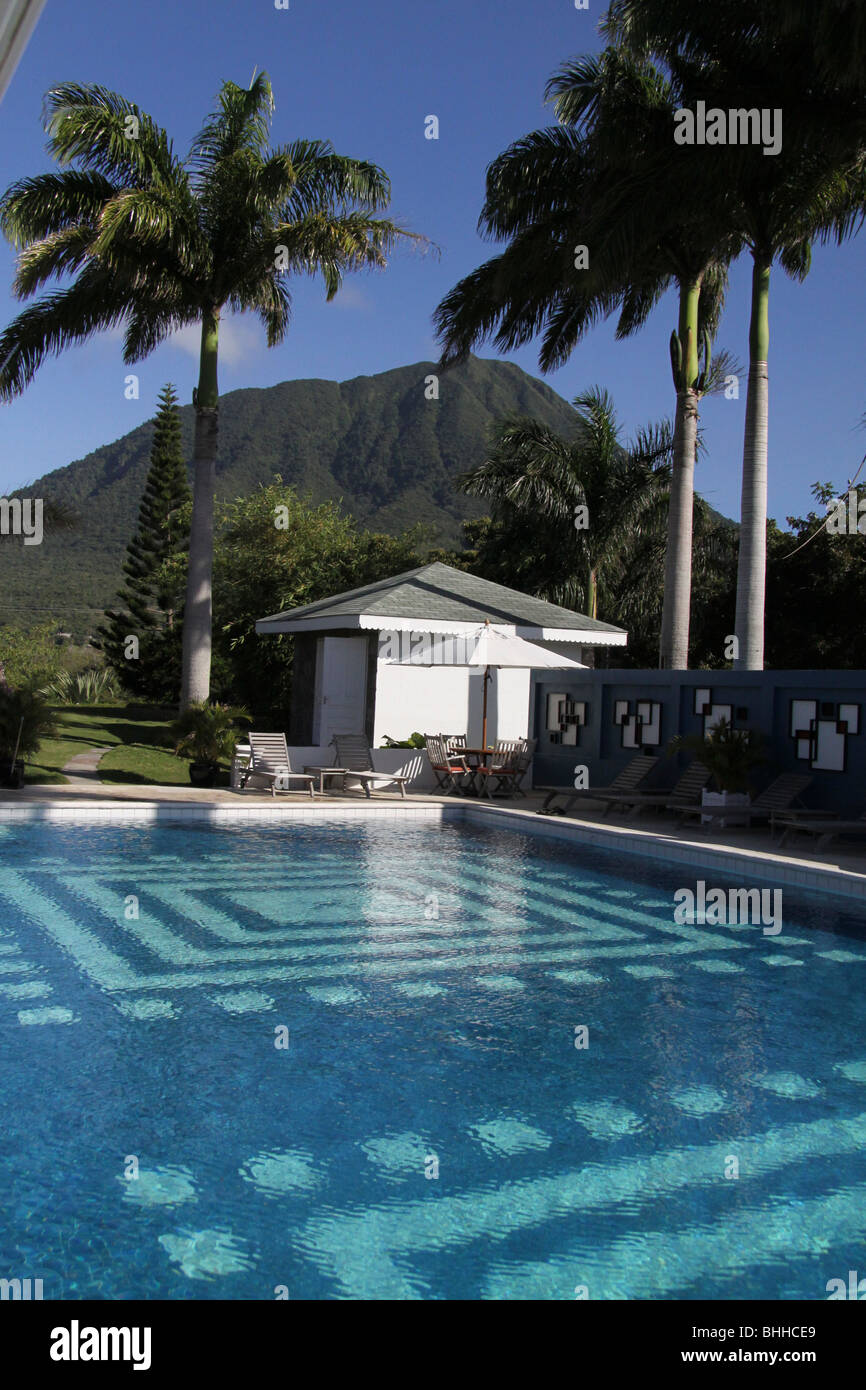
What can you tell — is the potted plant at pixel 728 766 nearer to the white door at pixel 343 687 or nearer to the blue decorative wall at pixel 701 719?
the blue decorative wall at pixel 701 719

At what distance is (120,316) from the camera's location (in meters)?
20.2

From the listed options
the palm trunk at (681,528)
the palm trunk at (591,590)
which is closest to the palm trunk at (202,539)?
the palm trunk at (681,528)

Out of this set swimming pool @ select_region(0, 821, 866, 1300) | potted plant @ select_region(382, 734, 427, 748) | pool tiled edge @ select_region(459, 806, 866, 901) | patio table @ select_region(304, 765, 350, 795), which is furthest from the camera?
potted plant @ select_region(382, 734, 427, 748)

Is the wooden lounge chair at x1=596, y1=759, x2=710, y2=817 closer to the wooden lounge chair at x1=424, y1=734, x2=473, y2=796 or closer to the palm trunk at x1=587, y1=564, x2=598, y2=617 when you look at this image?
the wooden lounge chair at x1=424, y1=734, x2=473, y2=796

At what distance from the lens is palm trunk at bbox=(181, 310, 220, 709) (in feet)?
63.4

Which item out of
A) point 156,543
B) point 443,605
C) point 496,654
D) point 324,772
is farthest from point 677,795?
point 156,543

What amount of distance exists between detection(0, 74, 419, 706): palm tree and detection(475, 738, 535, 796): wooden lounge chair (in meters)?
5.46

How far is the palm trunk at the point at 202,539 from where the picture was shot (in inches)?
760

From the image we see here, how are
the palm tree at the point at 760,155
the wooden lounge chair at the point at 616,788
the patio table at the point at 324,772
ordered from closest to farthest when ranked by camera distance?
the palm tree at the point at 760,155 < the wooden lounge chair at the point at 616,788 < the patio table at the point at 324,772

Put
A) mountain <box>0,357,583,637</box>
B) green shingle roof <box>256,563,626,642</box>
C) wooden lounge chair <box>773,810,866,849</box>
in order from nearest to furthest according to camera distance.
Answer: wooden lounge chair <box>773,810,866,849</box> < green shingle roof <box>256,563,626,642</box> < mountain <box>0,357,583,637</box>

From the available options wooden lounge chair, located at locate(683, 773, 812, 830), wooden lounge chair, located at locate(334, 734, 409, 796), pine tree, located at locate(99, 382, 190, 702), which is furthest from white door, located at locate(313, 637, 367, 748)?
pine tree, located at locate(99, 382, 190, 702)

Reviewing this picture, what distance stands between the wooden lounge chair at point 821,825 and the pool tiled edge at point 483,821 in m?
0.69
